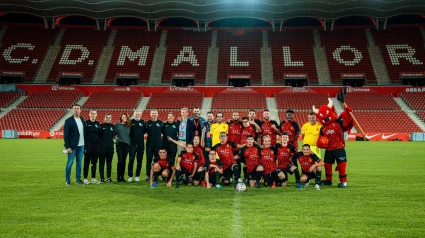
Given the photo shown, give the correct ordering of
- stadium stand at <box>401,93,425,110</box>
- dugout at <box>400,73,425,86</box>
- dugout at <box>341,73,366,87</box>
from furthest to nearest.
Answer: dugout at <box>341,73,366,87</box>, dugout at <box>400,73,425,86</box>, stadium stand at <box>401,93,425,110</box>

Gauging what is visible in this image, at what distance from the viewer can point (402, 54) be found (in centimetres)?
3909

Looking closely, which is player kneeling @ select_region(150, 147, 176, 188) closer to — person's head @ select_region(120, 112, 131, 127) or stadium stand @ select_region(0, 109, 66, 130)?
person's head @ select_region(120, 112, 131, 127)

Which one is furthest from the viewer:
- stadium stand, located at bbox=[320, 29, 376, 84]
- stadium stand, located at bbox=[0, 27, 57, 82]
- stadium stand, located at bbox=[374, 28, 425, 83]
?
stadium stand, located at bbox=[0, 27, 57, 82]

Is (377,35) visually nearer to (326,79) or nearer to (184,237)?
(326,79)

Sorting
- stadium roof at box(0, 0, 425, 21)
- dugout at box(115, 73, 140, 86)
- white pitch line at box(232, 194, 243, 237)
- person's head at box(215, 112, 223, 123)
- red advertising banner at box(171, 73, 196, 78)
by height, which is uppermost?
stadium roof at box(0, 0, 425, 21)

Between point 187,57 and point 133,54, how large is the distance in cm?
628

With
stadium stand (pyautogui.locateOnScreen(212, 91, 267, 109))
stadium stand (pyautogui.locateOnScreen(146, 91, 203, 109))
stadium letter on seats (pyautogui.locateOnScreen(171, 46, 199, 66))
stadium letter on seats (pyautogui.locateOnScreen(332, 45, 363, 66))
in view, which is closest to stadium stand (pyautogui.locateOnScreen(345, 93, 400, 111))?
stadium letter on seats (pyautogui.locateOnScreen(332, 45, 363, 66))

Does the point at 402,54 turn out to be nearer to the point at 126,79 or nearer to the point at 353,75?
the point at 353,75

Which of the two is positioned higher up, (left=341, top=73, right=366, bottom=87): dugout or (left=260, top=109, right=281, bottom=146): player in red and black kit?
(left=341, top=73, right=366, bottom=87): dugout

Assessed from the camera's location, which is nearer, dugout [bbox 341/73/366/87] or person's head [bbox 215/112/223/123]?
person's head [bbox 215/112/223/123]

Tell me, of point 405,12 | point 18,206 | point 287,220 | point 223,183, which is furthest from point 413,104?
point 18,206

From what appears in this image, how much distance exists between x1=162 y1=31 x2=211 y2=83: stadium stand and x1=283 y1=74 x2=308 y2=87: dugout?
356 inches

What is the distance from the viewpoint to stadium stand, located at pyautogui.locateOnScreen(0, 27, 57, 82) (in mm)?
38375

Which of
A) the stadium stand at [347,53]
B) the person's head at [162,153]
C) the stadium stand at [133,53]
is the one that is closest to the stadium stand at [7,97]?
the stadium stand at [133,53]
